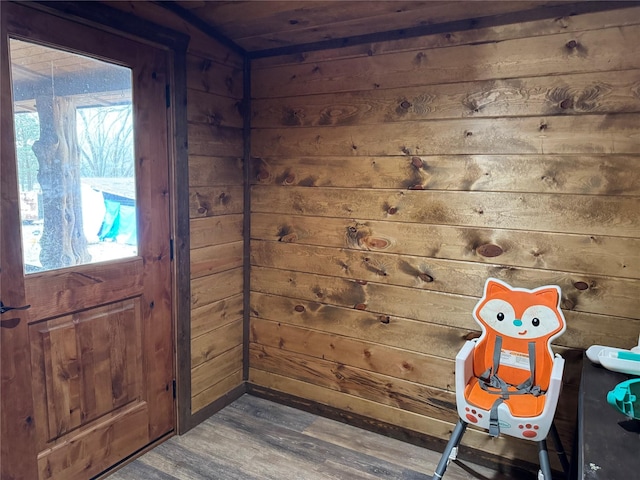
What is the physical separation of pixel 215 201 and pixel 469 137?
1.43m

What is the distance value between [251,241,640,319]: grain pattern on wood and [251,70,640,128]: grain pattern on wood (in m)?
0.72

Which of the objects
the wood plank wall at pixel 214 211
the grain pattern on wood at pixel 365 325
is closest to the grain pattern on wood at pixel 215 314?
the wood plank wall at pixel 214 211

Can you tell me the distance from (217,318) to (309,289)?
23.3 inches

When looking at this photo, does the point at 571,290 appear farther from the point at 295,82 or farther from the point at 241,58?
the point at 241,58

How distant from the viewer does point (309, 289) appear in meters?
2.70

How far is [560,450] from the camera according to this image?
6.57 ft

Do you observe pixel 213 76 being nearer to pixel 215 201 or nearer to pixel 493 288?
pixel 215 201

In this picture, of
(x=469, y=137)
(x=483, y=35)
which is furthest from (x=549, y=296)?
(x=483, y=35)

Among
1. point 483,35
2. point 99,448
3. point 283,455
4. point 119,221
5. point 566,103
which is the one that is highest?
point 483,35

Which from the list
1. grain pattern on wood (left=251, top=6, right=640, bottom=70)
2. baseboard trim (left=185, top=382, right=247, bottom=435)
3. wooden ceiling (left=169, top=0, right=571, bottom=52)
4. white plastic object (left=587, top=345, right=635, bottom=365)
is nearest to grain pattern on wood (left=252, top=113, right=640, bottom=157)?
grain pattern on wood (left=251, top=6, right=640, bottom=70)

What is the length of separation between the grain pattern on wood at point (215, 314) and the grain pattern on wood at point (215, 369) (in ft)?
0.68

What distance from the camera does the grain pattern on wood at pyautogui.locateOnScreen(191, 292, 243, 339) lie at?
2559 millimetres

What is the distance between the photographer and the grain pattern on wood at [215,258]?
2.50 meters

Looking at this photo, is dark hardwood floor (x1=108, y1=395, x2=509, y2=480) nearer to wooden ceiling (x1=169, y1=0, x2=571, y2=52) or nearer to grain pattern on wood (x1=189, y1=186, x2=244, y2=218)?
grain pattern on wood (x1=189, y1=186, x2=244, y2=218)
